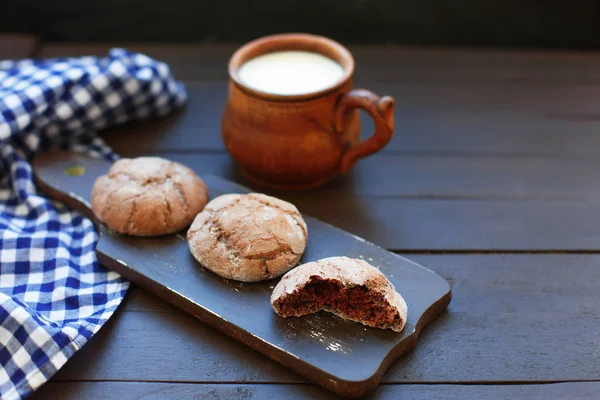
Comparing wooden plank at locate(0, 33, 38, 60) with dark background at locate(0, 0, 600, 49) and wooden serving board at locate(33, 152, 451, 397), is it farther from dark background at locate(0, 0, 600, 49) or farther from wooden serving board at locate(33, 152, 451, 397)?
wooden serving board at locate(33, 152, 451, 397)

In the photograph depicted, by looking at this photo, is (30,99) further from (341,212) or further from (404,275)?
(404,275)

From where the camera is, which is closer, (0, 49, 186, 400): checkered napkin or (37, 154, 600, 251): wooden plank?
(0, 49, 186, 400): checkered napkin

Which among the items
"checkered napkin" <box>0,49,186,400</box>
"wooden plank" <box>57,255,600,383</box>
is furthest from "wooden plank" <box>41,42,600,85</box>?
"wooden plank" <box>57,255,600,383</box>

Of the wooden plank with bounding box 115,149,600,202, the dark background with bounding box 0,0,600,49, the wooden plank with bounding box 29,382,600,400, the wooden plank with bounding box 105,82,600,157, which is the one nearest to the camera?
the wooden plank with bounding box 29,382,600,400

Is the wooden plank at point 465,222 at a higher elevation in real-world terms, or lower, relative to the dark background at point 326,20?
lower

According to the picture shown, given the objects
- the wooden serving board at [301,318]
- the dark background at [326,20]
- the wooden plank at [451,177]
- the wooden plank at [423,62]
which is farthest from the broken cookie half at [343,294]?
the dark background at [326,20]

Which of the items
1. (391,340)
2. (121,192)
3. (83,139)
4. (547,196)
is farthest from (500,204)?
(83,139)

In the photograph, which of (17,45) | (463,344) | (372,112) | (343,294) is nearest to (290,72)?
(372,112)

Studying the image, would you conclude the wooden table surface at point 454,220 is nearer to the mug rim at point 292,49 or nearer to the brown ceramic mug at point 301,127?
the brown ceramic mug at point 301,127
